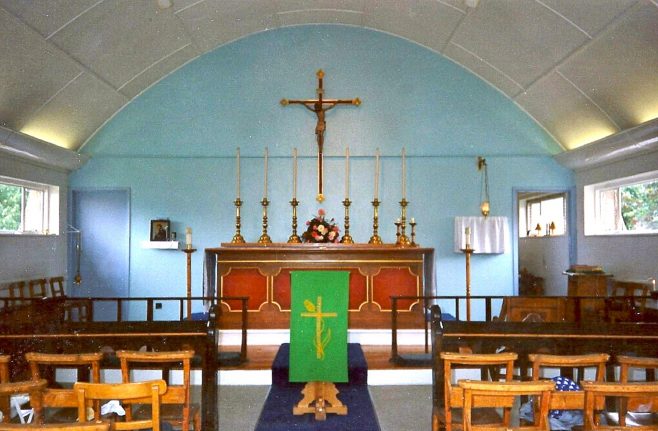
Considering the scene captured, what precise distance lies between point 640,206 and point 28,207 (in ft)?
28.2

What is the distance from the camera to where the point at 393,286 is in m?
6.72

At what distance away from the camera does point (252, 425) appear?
14.6ft

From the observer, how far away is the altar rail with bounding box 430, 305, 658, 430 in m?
3.86

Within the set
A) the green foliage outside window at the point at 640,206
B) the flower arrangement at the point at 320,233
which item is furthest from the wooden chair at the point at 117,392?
the green foliage outside window at the point at 640,206

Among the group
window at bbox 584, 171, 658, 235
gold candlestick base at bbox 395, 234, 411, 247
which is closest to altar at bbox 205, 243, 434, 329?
gold candlestick base at bbox 395, 234, 411, 247

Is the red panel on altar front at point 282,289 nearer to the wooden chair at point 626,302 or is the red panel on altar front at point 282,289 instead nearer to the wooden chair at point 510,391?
the wooden chair at point 626,302

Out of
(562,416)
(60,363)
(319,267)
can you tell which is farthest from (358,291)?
(60,363)

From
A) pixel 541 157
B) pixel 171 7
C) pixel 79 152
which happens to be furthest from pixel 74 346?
pixel 541 157

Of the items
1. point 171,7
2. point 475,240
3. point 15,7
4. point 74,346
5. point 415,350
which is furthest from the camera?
point 475,240

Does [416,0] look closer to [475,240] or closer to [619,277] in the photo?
[475,240]

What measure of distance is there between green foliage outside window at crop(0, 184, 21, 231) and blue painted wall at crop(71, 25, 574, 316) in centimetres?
115

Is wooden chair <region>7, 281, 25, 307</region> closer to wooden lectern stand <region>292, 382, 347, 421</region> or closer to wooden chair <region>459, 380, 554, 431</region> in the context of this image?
→ wooden lectern stand <region>292, 382, 347, 421</region>

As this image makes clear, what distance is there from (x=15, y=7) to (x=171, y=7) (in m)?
2.03

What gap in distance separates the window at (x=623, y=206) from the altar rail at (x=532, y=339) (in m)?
3.42
